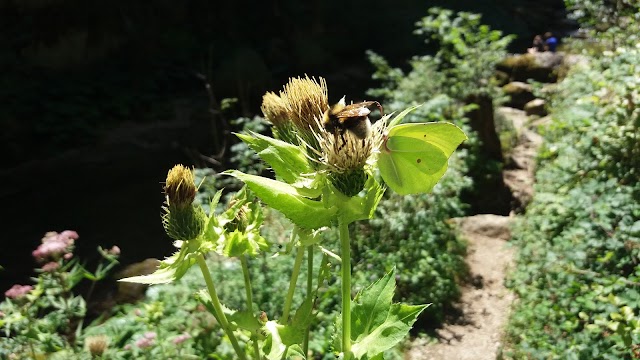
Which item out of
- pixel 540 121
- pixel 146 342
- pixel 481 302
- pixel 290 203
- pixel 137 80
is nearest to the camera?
pixel 290 203

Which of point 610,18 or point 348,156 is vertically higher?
point 610,18

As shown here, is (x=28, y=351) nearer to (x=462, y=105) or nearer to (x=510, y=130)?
(x=462, y=105)

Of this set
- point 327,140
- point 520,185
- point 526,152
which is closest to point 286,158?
point 327,140

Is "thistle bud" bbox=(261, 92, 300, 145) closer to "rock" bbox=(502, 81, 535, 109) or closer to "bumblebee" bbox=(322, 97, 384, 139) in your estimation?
"bumblebee" bbox=(322, 97, 384, 139)

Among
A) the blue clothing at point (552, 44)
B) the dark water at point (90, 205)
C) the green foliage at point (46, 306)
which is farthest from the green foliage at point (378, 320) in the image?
the blue clothing at point (552, 44)

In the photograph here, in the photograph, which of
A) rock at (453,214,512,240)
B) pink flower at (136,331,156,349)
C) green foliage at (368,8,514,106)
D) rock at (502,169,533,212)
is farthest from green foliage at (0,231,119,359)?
rock at (502,169,533,212)

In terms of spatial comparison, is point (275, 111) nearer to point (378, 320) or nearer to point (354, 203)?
point (354, 203)

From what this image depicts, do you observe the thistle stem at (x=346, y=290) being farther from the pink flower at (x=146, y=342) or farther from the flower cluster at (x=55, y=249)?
the flower cluster at (x=55, y=249)

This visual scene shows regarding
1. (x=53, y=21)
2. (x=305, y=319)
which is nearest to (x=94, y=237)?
(x=305, y=319)
